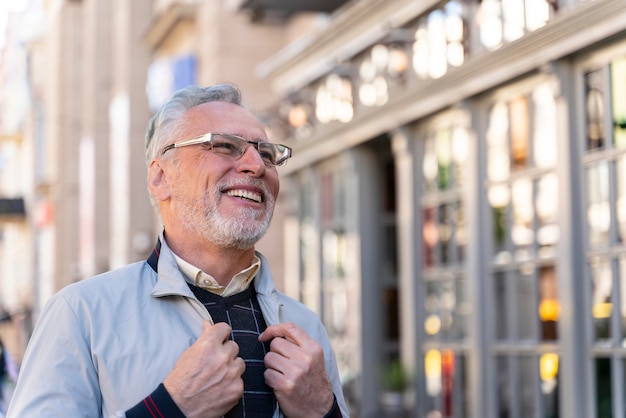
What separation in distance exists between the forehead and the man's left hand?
51cm

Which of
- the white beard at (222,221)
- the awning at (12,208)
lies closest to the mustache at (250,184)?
the white beard at (222,221)

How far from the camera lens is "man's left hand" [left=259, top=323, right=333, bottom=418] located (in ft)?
9.62

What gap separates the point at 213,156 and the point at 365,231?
10.7 m

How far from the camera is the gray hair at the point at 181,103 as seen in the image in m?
3.23

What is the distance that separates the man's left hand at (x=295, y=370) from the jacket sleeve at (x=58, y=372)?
404 mm

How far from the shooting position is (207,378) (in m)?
2.77

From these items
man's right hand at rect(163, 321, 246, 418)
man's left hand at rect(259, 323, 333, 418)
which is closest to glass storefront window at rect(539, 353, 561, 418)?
man's left hand at rect(259, 323, 333, 418)

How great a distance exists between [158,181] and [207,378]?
0.67m

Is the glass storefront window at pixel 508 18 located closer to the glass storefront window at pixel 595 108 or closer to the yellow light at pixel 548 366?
the glass storefront window at pixel 595 108

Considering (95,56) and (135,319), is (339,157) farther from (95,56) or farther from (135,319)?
(95,56)

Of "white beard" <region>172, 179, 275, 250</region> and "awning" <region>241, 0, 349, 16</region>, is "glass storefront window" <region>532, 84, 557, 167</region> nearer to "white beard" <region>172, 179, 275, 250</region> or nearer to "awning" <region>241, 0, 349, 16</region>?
"awning" <region>241, 0, 349, 16</region>

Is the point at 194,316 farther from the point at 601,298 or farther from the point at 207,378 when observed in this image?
→ the point at 601,298

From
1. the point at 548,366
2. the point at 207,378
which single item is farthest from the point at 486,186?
the point at 207,378

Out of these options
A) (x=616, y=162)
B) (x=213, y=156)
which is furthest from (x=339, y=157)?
(x=213, y=156)
